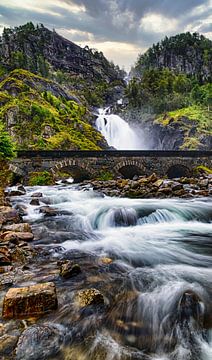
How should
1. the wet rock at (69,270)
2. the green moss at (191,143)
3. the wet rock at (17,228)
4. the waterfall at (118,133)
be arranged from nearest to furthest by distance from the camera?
the wet rock at (69,270)
the wet rock at (17,228)
the green moss at (191,143)
the waterfall at (118,133)

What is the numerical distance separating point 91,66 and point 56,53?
14.5 metres

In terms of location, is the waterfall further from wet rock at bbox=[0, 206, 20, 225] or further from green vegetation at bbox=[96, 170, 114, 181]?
wet rock at bbox=[0, 206, 20, 225]

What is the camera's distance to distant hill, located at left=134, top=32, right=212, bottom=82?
10038cm

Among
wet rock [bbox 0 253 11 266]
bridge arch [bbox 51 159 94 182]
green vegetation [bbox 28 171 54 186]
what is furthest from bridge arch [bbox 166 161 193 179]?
wet rock [bbox 0 253 11 266]

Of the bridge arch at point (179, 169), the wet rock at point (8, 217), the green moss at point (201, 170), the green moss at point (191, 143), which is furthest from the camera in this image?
the green moss at point (191, 143)

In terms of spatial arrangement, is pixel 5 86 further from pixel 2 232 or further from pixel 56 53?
pixel 56 53

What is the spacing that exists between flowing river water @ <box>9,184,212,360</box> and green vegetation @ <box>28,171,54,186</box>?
475 inches

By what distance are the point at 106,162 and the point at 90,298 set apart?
22.4 metres

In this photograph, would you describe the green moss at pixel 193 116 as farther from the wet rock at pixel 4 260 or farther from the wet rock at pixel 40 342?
the wet rock at pixel 40 342

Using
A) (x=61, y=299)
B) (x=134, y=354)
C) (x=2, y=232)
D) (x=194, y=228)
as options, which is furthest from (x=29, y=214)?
(x=134, y=354)

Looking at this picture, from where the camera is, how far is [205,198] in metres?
17.1

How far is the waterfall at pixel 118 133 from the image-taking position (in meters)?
58.0

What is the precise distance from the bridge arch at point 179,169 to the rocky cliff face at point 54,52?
62.0m

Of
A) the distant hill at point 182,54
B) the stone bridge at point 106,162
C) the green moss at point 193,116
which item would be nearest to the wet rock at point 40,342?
the stone bridge at point 106,162
